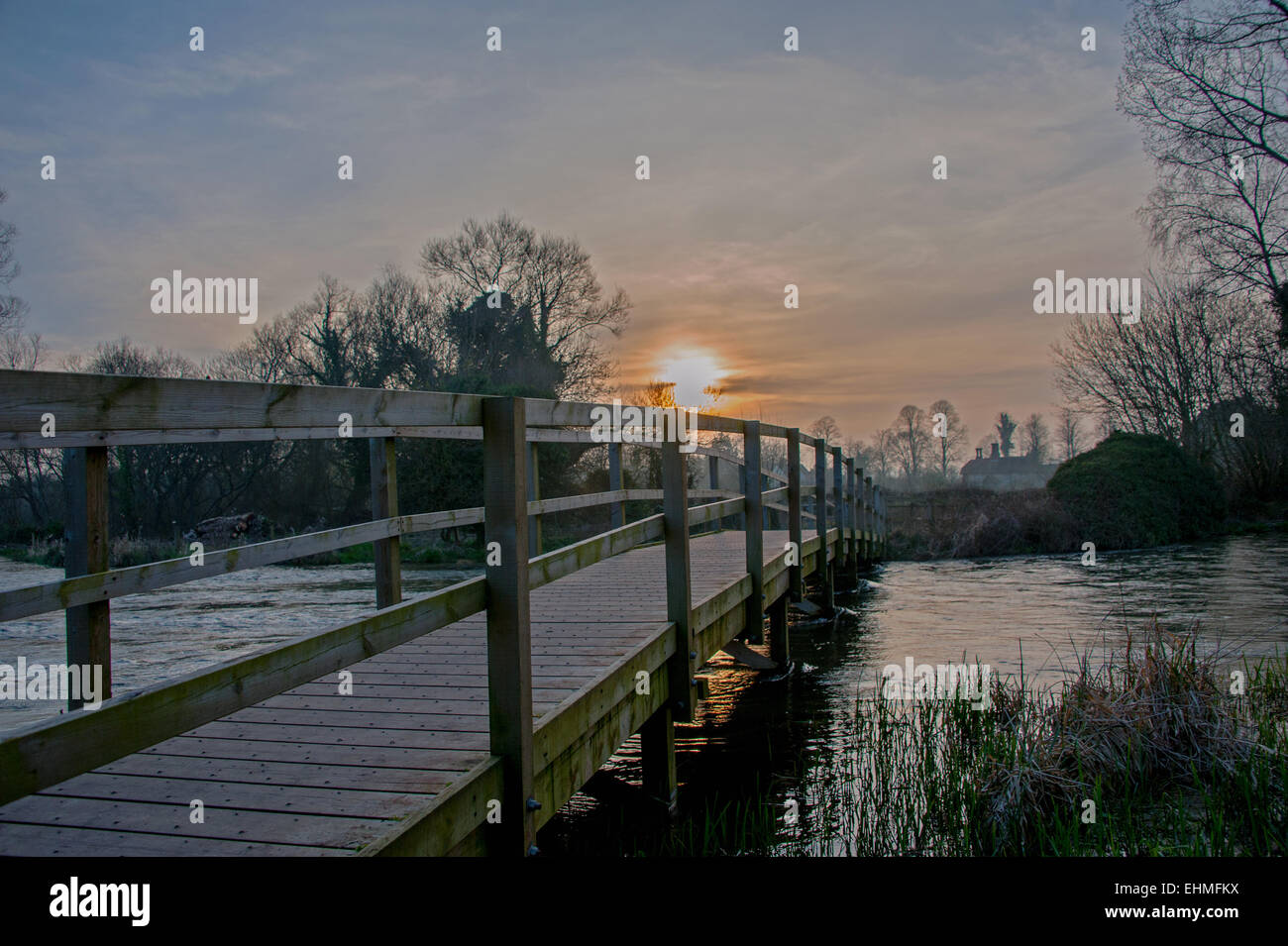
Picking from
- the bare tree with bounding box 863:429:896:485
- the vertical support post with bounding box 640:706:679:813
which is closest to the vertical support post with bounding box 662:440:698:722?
the vertical support post with bounding box 640:706:679:813

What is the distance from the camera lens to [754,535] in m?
6.49

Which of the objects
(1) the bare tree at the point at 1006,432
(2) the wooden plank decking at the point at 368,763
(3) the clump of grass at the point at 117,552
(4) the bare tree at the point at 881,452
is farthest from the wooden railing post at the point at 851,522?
(1) the bare tree at the point at 1006,432

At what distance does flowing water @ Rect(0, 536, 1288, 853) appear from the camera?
5336 mm

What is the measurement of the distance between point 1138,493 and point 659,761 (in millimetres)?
19614

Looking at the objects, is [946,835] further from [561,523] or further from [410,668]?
[561,523]

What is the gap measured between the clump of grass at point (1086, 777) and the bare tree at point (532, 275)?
2651 centimetres

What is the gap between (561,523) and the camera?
862 inches

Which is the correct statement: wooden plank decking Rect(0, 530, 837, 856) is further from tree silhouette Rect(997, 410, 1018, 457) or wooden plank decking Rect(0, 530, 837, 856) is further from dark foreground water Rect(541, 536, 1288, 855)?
tree silhouette Rect(997, 410, 1018, 457)

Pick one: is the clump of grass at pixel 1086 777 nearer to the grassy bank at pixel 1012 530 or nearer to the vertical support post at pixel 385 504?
the vertical support post at pixel 385 504

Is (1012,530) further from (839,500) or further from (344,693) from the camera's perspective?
(344,693)

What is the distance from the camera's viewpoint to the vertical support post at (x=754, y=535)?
20.9 feet

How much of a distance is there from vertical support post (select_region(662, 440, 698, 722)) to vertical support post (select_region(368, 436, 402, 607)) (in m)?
1.60

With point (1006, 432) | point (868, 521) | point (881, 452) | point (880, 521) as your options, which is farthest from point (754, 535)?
point (1006, 432)
